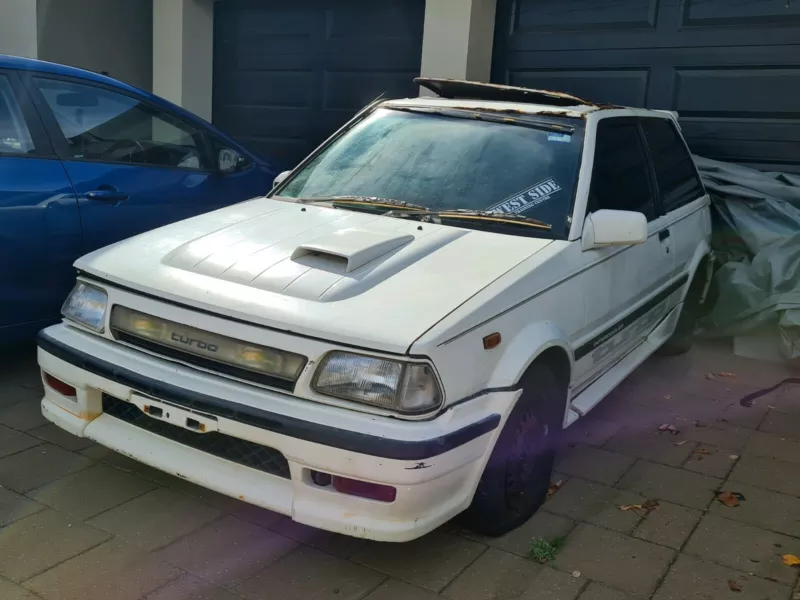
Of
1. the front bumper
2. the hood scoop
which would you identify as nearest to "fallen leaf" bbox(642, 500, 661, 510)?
the front bumper

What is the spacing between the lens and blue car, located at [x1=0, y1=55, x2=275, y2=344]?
3982 mm

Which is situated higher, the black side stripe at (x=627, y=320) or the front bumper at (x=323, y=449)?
the black side stripe at (x=627, y=320)

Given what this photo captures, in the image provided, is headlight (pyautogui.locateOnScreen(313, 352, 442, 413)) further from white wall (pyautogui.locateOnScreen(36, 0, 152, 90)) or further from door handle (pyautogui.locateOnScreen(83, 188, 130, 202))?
white wall (pyautogui.locateOnScreen(36, 0, 152, 90))

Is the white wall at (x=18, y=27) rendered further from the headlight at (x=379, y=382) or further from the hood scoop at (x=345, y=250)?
the headlight at (x=379, y=382)

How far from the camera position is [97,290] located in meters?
3.03

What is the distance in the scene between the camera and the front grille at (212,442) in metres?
2.59

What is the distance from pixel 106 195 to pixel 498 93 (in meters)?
2.21

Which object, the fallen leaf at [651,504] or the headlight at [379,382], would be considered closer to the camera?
the headlight at [379,382]

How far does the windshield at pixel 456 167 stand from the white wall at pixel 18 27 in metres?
5.72

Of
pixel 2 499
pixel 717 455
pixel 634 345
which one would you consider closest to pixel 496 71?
pixel 634 345

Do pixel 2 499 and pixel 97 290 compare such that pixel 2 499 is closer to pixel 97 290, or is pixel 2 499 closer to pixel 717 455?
pixel 97 290

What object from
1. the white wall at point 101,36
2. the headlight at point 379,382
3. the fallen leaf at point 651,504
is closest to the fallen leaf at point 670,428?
the fallen leaf at point 651,504

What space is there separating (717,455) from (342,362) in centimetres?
235

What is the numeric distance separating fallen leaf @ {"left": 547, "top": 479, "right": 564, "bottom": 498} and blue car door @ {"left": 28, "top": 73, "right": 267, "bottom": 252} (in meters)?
2.67
